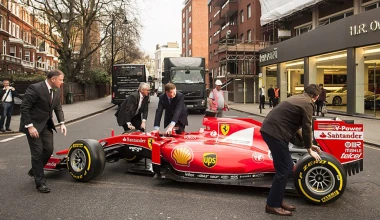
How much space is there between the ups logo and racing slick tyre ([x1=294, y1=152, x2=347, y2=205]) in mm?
1204

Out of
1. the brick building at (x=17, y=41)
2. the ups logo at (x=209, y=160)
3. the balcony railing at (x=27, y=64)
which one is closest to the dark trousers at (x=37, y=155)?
the ups logo at (x=209, y=160)

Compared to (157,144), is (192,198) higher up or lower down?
lower down

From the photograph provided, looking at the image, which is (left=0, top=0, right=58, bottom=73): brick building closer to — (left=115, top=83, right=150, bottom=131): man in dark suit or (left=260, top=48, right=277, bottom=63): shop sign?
(left=260, top=48, right=277, bottom=63): shop sign

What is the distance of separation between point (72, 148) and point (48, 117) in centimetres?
75

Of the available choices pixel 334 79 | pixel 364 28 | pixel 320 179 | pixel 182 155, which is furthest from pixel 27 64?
pixel 320 179

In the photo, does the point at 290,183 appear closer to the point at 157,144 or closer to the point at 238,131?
the point at 238,131

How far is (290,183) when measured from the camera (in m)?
5.24

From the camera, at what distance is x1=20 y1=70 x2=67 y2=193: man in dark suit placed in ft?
18.1

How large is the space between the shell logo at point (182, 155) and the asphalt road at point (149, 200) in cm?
43

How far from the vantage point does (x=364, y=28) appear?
717 inches

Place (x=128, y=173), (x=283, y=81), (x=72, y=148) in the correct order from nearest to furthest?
(x=72, y=148)
(x=128, y=173)
(x=283, y=81)

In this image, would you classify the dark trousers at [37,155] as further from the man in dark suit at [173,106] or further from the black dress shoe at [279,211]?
the black dress shoe at [279,211]

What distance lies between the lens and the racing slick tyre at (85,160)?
5.99m

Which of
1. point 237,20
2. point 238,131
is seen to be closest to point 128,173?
point 238,131
